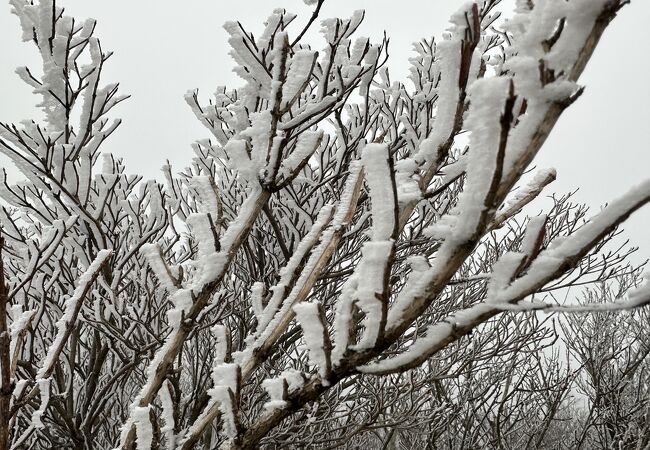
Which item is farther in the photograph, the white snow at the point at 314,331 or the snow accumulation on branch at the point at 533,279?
the white snow at the point at 314,331

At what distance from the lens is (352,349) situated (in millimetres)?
898

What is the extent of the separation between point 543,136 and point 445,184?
569mm

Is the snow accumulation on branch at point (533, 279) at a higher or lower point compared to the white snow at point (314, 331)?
lower

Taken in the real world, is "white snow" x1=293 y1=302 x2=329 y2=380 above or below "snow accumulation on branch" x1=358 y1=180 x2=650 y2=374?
above

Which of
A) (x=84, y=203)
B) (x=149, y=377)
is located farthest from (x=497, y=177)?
(x=84, y=203)

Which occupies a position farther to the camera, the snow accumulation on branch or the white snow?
the white snow

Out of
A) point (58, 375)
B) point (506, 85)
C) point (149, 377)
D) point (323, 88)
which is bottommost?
point (506, 85)

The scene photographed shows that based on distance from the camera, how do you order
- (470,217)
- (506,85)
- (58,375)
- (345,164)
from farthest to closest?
1. (345,164)
2. (58,375)
3. (470,217)
4. (506,85)

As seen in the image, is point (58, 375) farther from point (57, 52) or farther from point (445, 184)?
point (445, 184)

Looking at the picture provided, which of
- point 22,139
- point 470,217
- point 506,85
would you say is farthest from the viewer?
point 22,139

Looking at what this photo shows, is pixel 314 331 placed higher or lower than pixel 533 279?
higher

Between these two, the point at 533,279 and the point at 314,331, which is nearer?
the point at 533,279

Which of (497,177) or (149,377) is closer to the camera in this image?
(497,177)

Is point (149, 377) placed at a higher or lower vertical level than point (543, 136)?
higher
